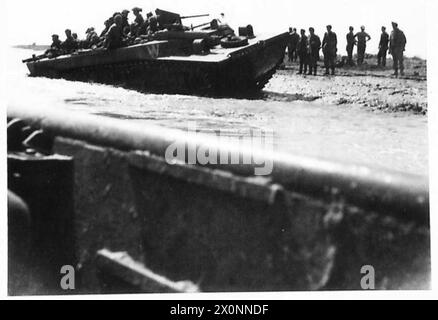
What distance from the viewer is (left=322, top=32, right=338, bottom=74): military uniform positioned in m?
11.7

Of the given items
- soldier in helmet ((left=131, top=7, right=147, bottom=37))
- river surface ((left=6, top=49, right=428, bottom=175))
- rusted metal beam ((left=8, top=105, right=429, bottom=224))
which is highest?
soldier in helmet ((left=131, top=7, right=147, bottom=37))

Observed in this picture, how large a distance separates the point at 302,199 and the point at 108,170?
83 cm

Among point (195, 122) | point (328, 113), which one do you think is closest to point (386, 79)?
point (328, 113)

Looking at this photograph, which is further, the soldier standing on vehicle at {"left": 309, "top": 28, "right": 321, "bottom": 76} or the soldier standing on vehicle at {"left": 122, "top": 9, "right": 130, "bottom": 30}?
the soldier standing on vehicle at {"left": 309, "top": 28, "right": 321, "bottom": 76}

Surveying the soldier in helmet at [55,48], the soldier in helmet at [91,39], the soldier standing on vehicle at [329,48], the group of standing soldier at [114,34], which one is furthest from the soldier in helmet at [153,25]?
the soldier standing on vehicle at [329,48]

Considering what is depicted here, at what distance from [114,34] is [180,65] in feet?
6.86

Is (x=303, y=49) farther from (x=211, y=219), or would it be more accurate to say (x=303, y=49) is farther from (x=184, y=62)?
(x=211, y=219)

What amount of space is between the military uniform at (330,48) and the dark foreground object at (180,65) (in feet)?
2.87

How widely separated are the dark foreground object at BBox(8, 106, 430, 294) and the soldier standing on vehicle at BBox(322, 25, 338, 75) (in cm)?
966

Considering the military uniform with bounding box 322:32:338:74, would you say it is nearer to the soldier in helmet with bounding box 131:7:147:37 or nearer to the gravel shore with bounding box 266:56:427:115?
the gravel shore with bounding box 266:56:427:115

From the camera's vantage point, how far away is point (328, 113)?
7.91 meters

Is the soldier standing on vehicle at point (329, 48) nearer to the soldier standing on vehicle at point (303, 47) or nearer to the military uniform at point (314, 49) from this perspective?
the military uniform at point (314, 49)

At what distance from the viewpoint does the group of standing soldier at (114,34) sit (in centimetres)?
1078

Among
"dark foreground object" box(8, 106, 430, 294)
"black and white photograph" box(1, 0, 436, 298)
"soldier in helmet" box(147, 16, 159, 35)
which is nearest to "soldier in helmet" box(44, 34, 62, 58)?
"soldier in helmet" box(147, 16, 159, 35)
